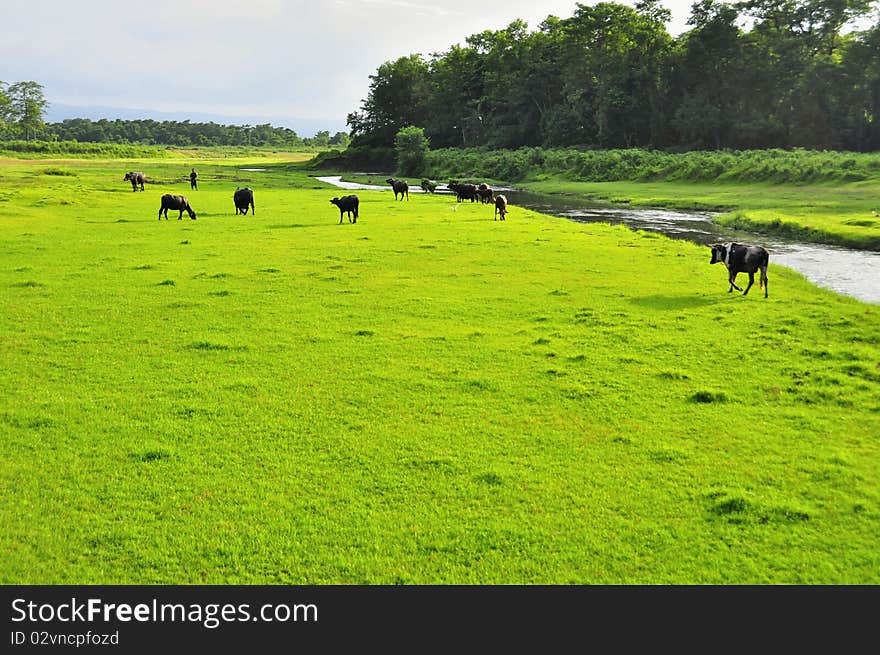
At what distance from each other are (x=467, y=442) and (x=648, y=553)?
270 cm

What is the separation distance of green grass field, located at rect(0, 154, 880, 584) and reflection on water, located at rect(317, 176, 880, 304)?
300 cm

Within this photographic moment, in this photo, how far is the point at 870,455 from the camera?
7586 mm

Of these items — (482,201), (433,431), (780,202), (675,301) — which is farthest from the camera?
(482,201)

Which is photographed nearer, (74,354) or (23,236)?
(74,354)

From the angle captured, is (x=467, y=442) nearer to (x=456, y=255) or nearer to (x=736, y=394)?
(x=736, y=394)

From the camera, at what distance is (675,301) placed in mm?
15289

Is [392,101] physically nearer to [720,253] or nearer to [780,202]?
[780,202]

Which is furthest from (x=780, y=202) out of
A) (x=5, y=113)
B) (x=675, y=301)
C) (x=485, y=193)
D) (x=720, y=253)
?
(x=5, y=113)

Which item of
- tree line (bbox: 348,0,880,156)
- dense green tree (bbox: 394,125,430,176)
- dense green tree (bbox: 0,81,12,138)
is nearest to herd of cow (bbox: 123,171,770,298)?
dense green tree (bbox: 394,125,430,176)

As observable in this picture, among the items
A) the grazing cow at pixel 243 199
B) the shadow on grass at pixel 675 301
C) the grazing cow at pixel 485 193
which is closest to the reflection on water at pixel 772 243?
the grazing cow at pixel 485 193

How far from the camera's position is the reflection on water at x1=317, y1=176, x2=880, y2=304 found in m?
19.4

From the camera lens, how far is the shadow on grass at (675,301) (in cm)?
1477

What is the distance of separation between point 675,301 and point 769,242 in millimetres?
15163

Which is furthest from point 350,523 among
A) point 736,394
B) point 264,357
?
point 736,394
